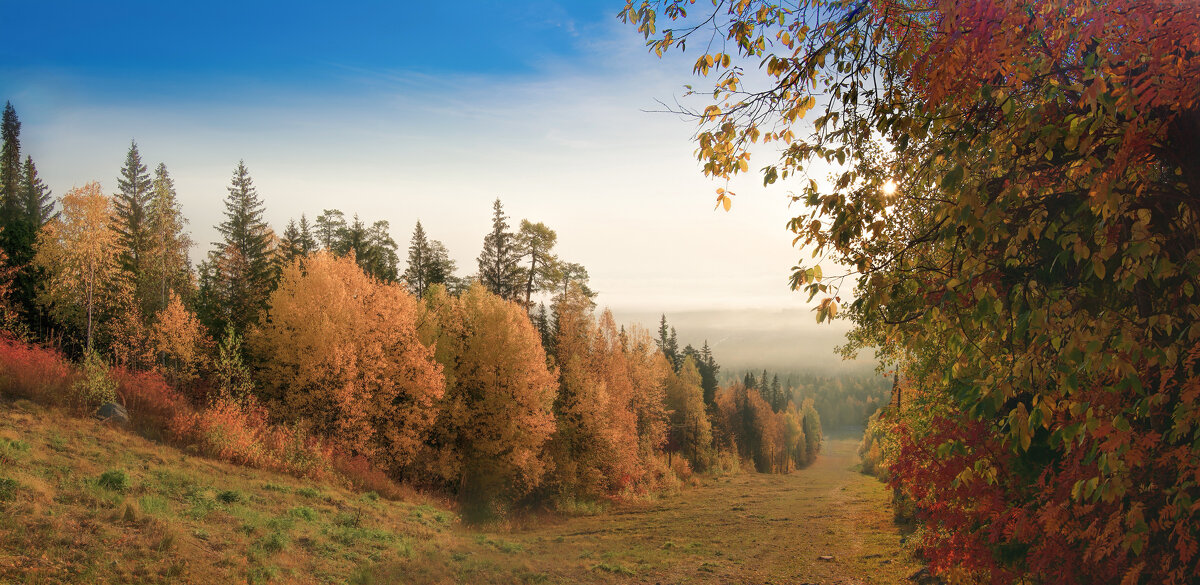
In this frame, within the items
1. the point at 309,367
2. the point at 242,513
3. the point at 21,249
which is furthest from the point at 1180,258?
the point at 21,249

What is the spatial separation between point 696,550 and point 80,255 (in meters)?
38.0

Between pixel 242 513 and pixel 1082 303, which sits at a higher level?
pixel 1082 303

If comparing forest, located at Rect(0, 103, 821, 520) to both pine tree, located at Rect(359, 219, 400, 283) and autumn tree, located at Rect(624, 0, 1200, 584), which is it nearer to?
pine tree, located at Rect(359, 219, 400, 283)

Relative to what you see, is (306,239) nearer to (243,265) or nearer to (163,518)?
(243,265)

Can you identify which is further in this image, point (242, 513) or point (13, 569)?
point (242, 513)

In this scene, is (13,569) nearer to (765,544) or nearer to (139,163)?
(765,544)

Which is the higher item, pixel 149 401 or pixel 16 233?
pixel 16 233

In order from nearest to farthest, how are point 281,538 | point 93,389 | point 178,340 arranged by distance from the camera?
point 281,538, point 93,389, point 178,340

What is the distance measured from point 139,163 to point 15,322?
23.4m

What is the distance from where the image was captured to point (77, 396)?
21719mm

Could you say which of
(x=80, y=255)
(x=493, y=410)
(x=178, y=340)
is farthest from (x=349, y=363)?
(x=80, y=255)

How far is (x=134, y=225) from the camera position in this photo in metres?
48.7

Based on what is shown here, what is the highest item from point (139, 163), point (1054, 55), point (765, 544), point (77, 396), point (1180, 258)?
point (139, 163)

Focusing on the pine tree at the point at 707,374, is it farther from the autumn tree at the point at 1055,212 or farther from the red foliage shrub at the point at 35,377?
the autumn tree at the point at 1055,212
